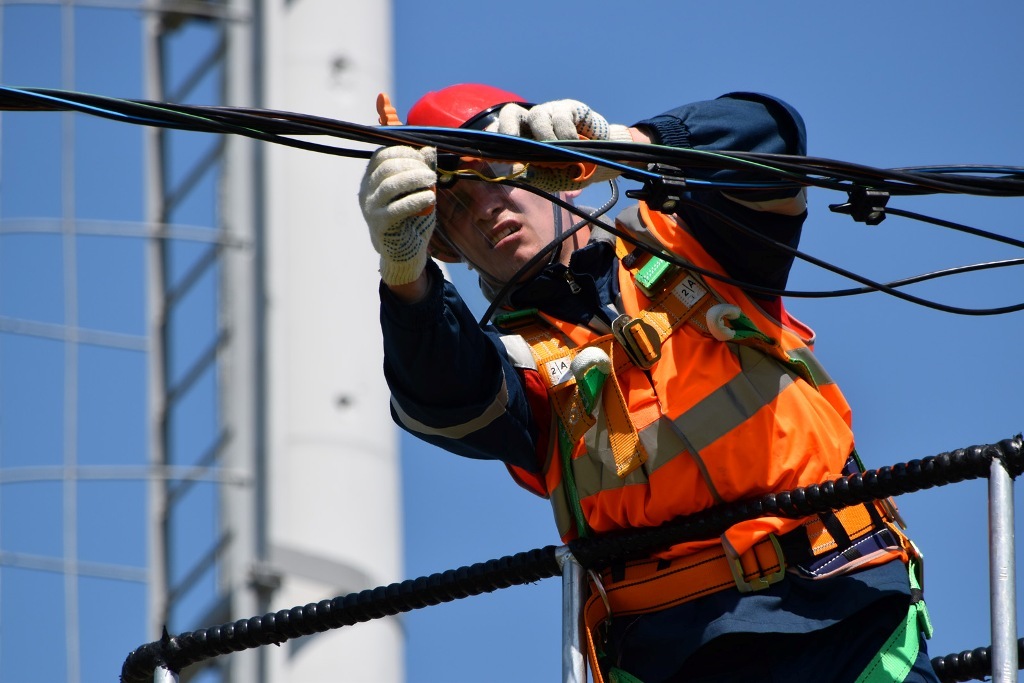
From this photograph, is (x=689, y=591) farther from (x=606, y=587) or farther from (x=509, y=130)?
(x=509, y=130)

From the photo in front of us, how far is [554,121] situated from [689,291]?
653 millimetres

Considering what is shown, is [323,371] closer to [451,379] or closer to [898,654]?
[451,379]

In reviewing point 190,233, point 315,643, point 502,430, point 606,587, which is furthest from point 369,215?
Answer: point 190,233

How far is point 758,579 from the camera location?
3881 mm

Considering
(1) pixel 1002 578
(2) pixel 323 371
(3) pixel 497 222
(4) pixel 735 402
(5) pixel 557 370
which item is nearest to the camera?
(1) pixel 1002 578

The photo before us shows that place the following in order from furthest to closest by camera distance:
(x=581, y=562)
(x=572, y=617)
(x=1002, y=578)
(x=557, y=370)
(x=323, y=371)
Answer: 1. (x=323, y=371)
2. (x=557, y=370)
3. (x=581, y=562)
4. (x=572, y=617)
5. (x=1002, y=578)

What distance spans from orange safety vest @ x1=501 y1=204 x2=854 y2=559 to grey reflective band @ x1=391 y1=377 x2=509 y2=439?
133 millimetres

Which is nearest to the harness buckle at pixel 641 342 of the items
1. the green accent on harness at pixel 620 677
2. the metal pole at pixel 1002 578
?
the green accent on harness at pixel 620 677

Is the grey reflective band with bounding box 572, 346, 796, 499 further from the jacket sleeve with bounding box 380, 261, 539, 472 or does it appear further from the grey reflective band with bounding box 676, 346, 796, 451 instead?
the jacket sleeve with bounding box 380, 261, 539, 472

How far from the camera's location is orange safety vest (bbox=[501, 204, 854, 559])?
12.9 ft

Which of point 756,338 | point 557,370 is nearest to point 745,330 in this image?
point 756,338

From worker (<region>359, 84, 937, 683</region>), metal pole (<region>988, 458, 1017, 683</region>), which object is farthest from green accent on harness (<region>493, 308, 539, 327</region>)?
metal pole (<region>988, 458, 1017, 683</region>)

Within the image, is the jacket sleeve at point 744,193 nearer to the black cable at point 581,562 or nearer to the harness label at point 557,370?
the harness label at point 557,370

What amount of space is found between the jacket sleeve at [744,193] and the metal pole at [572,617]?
839 millimetres
